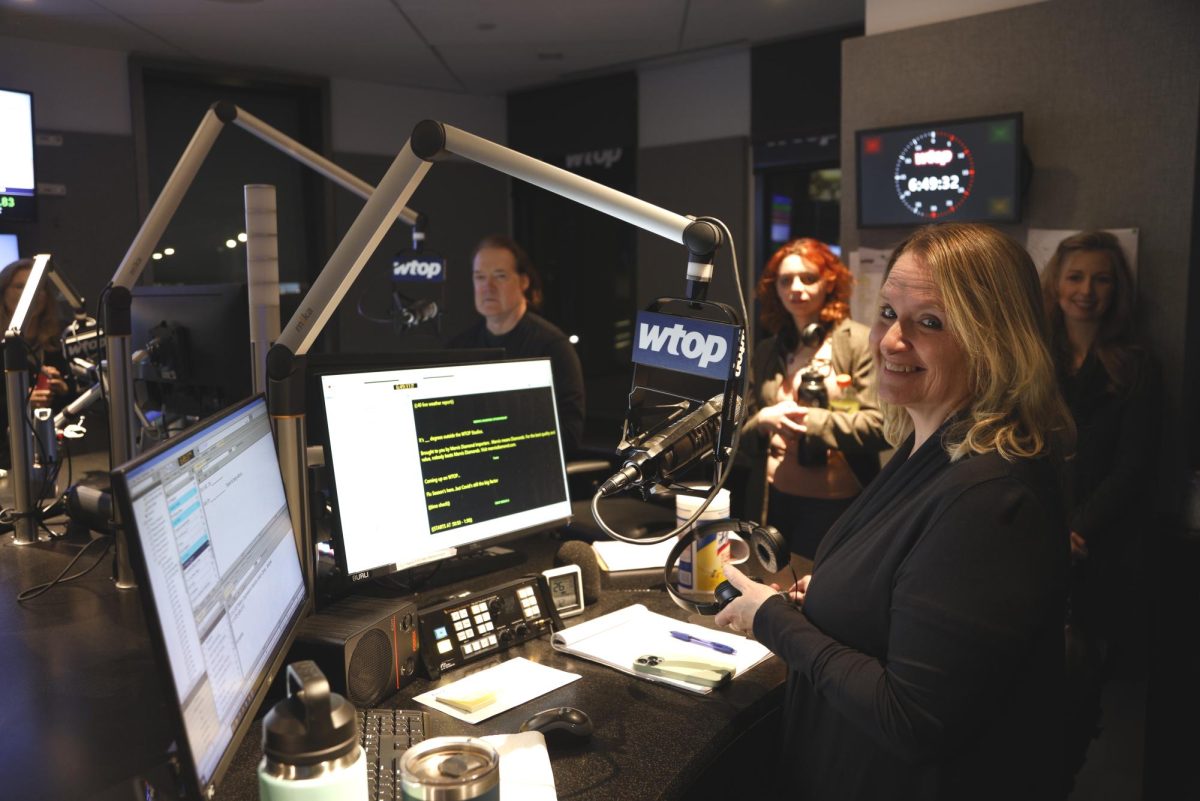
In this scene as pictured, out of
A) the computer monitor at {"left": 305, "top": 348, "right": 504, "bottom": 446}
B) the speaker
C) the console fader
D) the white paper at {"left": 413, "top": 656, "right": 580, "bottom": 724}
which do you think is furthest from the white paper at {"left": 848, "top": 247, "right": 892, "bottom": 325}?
the speaker

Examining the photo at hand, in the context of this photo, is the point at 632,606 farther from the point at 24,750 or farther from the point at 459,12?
the point at 459,12

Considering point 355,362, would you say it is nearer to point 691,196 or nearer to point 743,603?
point 743,603

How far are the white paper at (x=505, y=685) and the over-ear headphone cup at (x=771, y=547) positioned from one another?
35cm

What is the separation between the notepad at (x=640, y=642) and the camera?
4.83 feet

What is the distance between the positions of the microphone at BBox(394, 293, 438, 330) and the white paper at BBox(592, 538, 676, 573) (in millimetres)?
1554

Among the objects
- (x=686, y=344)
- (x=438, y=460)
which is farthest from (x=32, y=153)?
(x=686, y=344)

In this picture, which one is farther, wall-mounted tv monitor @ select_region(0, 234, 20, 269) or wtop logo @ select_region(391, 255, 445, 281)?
wall-mounted tv monitor @ select_region(0, 234, 20, 269)

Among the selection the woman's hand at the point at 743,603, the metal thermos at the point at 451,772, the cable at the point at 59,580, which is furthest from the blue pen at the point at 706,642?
the cable at the point at 59,580

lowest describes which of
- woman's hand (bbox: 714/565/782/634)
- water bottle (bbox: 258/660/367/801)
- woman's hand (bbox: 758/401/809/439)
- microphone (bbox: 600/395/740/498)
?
woman's hand (bbox: 714/565/782/634)

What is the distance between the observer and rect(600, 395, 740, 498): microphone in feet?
3.75

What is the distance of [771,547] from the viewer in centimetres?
140

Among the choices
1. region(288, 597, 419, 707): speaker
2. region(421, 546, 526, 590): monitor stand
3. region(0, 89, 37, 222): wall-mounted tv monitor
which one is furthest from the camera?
region(0, 89, 37, 222): wall-mounted tv monitor

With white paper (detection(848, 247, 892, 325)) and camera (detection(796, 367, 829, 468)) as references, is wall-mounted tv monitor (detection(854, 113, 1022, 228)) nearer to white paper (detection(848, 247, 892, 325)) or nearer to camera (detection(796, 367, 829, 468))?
white paper (detection(848, 247, 892, 325))

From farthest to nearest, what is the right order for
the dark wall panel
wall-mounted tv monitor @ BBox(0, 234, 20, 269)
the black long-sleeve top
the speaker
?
the dark wall panel → wall-mounted tv monitor @ BBox(0, 234, 20, 269) → the speaker → the black long-sleeve top
